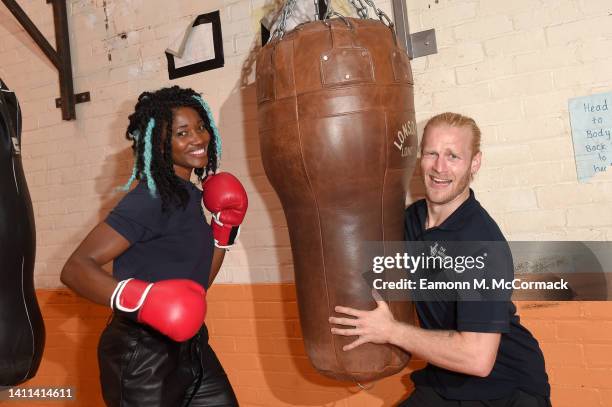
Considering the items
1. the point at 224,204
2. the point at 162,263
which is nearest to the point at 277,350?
the point at 224,204

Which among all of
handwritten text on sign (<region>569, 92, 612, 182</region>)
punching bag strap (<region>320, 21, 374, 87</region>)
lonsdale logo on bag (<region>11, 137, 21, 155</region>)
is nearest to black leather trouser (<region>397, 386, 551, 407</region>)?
handwritten text on sign (<region>569, 92, 612, 182</region>)

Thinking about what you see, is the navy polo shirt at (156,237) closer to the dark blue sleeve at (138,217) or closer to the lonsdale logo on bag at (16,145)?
the dark blue sleeve at (138,217)

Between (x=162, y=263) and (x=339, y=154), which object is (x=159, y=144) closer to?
(x=162, y=263)

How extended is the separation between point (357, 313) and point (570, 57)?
4.13ft

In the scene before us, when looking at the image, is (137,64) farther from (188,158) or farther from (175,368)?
(175,368)

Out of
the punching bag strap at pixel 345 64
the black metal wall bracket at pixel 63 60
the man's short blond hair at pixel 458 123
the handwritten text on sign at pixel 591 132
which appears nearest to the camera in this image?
the punching bag strap at pixel 345 64

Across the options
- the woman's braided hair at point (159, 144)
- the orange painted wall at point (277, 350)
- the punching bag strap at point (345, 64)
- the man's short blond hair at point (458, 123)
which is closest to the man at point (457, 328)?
the man's short blond hair at point (458, 123)

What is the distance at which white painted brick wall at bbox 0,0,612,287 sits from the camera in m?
2.08

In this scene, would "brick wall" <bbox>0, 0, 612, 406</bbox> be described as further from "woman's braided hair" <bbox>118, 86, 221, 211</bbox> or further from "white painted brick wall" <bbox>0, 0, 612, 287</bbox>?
"woman's braided hair" <bbox>118, 86, 221, 211</bbox>

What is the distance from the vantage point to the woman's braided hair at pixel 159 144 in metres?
1.85

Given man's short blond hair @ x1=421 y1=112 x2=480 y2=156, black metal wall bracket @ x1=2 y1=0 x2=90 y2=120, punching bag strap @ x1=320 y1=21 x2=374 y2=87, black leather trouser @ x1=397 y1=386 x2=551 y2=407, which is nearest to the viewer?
punching bag strap @ x1=320 y1=21 x2=374 y2=87

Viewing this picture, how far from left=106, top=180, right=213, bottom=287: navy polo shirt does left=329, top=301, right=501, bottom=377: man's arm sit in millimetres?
572

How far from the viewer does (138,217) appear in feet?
5.71

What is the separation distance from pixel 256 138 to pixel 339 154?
3.88 ft
